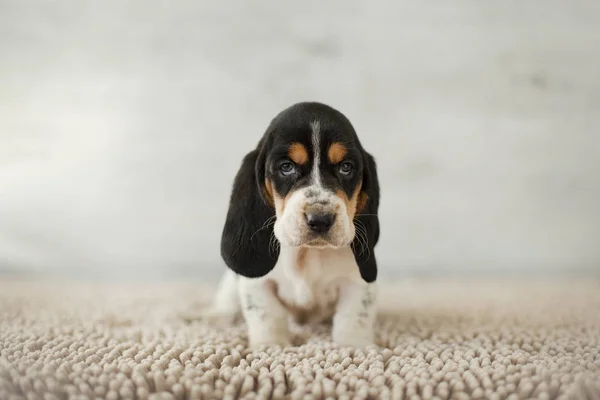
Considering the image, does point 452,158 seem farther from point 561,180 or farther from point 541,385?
point 541,385

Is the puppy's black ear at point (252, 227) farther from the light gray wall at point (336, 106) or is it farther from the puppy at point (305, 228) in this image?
the light gray wall at point (336, 106)

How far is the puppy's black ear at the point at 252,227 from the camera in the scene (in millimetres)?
2375

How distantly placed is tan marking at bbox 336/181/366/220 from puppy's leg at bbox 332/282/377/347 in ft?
1.21

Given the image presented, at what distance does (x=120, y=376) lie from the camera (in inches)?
66.7

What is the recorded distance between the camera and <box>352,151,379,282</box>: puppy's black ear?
2.38m

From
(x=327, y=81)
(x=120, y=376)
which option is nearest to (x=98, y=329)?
(x=120, y=376)

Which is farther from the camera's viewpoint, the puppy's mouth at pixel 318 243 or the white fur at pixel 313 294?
the white fur at pixel 313 294

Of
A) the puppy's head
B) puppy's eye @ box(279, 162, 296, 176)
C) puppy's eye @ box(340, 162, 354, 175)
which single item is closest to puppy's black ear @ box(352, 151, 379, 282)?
the puppy's head

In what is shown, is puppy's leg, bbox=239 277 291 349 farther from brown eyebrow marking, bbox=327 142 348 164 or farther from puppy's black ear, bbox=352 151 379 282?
brown eyebrow marking, bbox=327 142 348 164

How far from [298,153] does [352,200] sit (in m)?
0.32

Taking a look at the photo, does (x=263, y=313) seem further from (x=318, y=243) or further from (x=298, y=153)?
(x=298, y=153)

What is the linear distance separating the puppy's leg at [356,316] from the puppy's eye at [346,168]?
0.54 metres

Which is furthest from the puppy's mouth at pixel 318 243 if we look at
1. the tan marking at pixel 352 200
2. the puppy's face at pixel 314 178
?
the tan marking at pixel 352 200

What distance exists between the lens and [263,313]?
8.13ft
